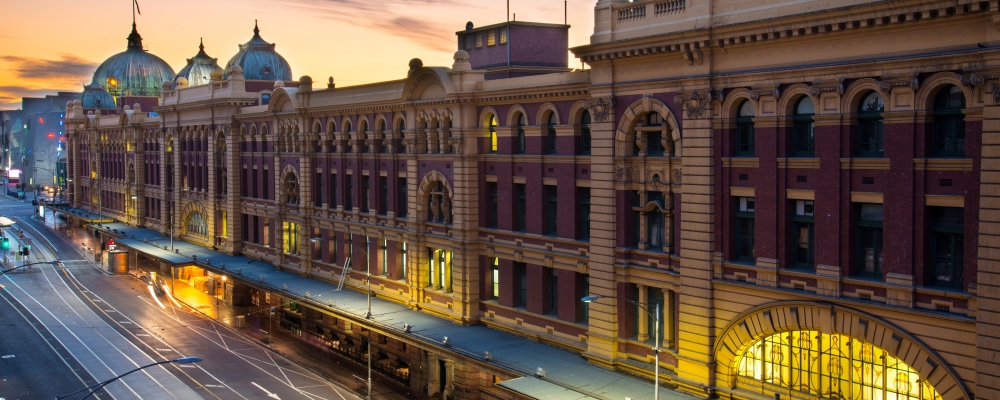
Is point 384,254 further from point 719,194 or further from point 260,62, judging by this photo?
point 260,62

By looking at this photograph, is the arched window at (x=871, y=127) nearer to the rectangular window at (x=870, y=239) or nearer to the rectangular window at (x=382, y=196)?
the rectangular window at (x=870, y=239)

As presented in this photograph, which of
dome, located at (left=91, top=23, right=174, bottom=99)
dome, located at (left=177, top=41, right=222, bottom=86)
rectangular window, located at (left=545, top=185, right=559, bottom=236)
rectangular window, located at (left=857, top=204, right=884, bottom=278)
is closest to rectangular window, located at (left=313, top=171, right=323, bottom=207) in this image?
rectangular window, located at (left=545, top=185, right=559, bottom=236)

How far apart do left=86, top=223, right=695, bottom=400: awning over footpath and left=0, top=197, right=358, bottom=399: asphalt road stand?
4.24 meters

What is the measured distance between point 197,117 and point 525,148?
1946 inches

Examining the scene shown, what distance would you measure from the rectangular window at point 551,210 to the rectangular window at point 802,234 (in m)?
13.7

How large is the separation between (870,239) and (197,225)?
2777 inches

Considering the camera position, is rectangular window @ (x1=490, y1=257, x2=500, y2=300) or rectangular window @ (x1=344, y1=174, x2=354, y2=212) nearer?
rectangular window @ (x1=490, y1=257, x2=500, y2=300)

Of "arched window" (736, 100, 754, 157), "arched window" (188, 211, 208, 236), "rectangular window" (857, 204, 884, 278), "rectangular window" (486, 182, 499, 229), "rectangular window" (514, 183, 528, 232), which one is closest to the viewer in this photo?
"rectangular window" (857, 204, 884, 278)

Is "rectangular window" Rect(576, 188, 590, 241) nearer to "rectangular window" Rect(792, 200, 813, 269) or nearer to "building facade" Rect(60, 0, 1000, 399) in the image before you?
"building facade" Rect(60, 0, 1000, 399)

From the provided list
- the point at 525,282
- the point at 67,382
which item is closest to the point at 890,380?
the point at 525,282

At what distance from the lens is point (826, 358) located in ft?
95.9

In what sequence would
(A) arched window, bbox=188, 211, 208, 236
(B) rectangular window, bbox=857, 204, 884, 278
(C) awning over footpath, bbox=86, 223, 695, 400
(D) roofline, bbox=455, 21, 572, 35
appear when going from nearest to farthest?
(B) rectangular window, bbox=857, 204, 884, 278, (C) awning over footpath, bbox=86, 223, 695, 400, (D) roofline, bbox=455, 21, 572, 35, (A) arched window, bbox=188, 211, 208, 236

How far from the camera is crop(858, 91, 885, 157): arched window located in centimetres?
2786

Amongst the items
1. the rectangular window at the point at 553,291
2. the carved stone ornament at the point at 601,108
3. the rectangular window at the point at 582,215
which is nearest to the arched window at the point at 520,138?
the rectangular window at the point at 582,215
